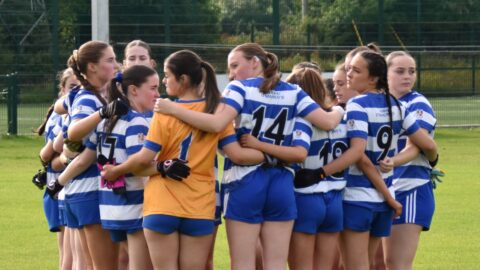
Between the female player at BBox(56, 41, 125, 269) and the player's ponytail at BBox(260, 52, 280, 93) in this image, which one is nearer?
the player's ponytail at BBox(260, 52, 280, 93)

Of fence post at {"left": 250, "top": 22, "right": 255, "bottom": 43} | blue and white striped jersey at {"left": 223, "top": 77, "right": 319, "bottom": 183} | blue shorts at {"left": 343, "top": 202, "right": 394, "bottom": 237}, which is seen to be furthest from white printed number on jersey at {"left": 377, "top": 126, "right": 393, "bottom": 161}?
fence post at {"left": 250, "top": 22, "right": 255, "bottom": 43}

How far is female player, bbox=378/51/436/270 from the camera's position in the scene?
6652mm

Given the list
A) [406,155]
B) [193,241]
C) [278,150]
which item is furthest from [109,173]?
[406,155]

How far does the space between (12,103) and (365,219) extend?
17.8 m

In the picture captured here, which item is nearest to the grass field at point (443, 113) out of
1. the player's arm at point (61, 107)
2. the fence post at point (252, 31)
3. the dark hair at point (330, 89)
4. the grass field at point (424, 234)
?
the fence post at point (252, 31)

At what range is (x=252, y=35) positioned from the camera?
2652cm

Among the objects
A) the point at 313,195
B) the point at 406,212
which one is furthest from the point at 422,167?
the point at 313,195

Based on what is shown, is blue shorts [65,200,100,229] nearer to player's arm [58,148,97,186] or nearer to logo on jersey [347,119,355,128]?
player's arm [58,148,97,186]

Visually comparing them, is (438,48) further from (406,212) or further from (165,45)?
(406,212)

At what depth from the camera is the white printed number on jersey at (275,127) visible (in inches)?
239

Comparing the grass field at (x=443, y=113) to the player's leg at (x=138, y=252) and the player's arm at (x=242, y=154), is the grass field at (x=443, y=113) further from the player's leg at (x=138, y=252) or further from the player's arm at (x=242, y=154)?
the player's arm at (x=242, y=154)

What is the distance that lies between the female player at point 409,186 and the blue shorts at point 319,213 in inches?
23.9

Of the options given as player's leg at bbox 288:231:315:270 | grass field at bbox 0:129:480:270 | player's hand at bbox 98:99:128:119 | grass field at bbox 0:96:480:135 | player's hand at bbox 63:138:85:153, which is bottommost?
grass field at bbox 0:129:480:270

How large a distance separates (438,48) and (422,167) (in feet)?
74.9
